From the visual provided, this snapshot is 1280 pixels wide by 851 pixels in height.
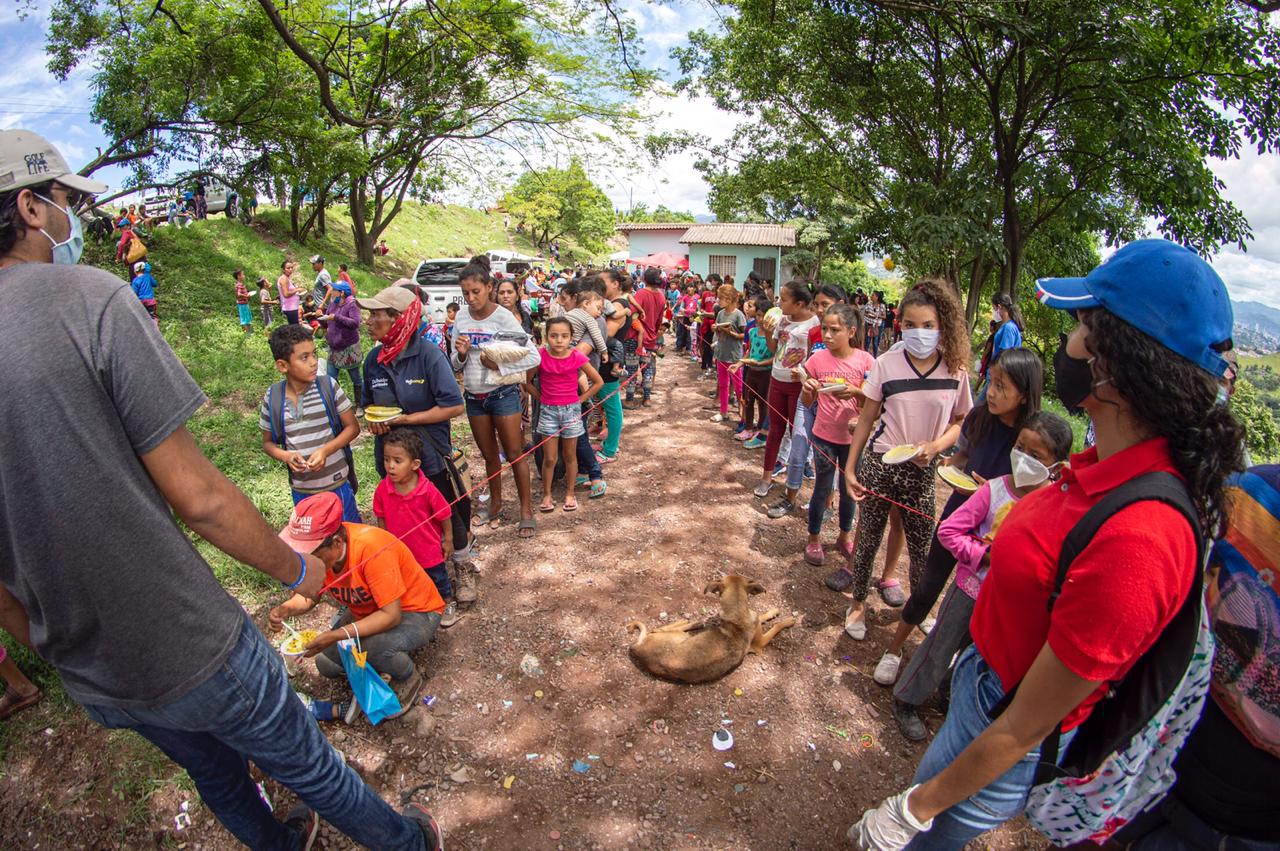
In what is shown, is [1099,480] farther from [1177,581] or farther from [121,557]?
[121,557]

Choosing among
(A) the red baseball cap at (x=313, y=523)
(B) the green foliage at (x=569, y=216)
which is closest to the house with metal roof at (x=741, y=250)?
(B) the green foliage at (x=569, y=216)

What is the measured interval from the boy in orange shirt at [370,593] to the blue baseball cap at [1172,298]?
2.82 m

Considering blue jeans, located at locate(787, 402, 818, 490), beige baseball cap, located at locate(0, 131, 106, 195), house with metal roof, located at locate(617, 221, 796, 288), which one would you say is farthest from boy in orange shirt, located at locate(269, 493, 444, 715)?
house with metal roof, located at locate(617, 221, 796, 288)

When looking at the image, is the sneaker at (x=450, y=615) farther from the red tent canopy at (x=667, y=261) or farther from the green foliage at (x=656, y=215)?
the green foliage at (x=656, y=215)

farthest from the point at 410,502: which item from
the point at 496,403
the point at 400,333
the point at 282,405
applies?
the point at 496,403

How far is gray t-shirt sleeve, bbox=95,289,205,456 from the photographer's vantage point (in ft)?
4.27

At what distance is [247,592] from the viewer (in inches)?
149

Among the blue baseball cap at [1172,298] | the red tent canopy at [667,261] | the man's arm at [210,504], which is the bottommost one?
the man's arm at [210,504]

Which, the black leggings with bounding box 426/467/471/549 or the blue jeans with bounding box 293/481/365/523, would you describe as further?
the black leggings with bounding box 426/467/471/549

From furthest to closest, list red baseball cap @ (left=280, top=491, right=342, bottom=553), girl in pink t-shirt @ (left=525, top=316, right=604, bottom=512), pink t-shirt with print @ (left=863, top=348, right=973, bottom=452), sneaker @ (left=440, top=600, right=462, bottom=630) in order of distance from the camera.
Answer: girl in pink t-shirt @ (left=525, top=316, right=604, bottom=512), sneaker @ (left=440, top=600, right=462, bottom=630), pink t-shirt with print @ (left=863, top=348, right=973, bottom=452), red baseball cap @ (left=280, top=491, right=342, bottom=553)

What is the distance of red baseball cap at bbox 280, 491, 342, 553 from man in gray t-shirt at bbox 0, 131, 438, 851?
3.13ft

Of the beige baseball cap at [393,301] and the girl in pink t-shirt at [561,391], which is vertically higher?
the beige baseball cap at [393,301]

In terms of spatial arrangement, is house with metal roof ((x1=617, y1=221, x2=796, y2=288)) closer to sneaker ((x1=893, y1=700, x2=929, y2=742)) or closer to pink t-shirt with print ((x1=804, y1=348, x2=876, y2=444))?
pink t-shirt with print ((x1=804, y1=348, x2=876, y2=444))

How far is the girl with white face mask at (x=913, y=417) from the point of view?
318cm
